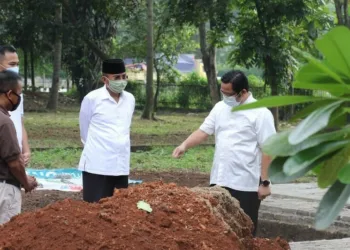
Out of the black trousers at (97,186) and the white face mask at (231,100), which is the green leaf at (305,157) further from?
the black trousers at (97,186)

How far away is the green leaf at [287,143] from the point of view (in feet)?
7.25

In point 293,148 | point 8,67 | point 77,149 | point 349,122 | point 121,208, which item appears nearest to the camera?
point 293,148

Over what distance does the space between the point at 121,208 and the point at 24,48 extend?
37334 millimetres

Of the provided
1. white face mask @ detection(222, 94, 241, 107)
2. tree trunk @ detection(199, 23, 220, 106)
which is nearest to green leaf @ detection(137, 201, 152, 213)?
white face mask @ detection(222, 94, 241, 107)

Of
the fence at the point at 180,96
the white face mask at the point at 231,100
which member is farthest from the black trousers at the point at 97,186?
the fence at the point at 180,96

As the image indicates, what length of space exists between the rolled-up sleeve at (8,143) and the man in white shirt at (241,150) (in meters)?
1.56

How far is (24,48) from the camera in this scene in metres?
41.4

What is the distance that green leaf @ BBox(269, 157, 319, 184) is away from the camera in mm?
2252

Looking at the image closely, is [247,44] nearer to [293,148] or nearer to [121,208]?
[121,208]

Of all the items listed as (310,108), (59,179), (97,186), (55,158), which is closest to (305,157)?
(310,108)

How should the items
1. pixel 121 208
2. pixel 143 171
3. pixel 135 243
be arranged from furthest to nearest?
1. pixel 143 171
2. pixel 121 208
3. pixel 135 243

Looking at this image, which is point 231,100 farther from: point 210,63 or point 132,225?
point 210,63

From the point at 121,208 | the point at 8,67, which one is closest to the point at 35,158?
the point at 8,67

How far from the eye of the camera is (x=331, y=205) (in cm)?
218
